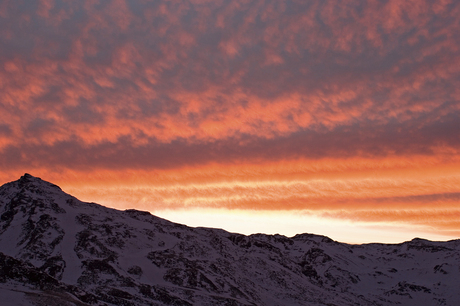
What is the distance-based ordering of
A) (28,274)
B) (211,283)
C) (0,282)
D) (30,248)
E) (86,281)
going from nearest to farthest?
1. (0,282)
2. (28,274)
3. (86,281)
4. (30,248)
5. (211,283)

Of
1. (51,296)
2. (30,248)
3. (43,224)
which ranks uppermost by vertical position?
(43,224)

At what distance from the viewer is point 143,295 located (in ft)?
531

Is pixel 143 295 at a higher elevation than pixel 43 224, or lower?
lower

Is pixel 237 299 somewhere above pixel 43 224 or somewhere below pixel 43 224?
below

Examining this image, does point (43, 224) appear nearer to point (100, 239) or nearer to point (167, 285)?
point (100, 239)


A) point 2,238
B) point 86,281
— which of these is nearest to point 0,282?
point 86,281

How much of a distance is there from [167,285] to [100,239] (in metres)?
41.0

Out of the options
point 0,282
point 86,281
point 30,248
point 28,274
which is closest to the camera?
point 0,282

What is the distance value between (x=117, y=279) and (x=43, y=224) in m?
49.8

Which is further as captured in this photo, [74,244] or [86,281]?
[74,244]

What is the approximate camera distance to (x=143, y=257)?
199875mm

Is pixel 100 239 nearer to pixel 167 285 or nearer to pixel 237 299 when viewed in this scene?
pixel 167 285

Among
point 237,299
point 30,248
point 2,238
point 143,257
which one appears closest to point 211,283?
point 237,299

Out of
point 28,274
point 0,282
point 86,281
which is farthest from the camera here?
point 86,281
